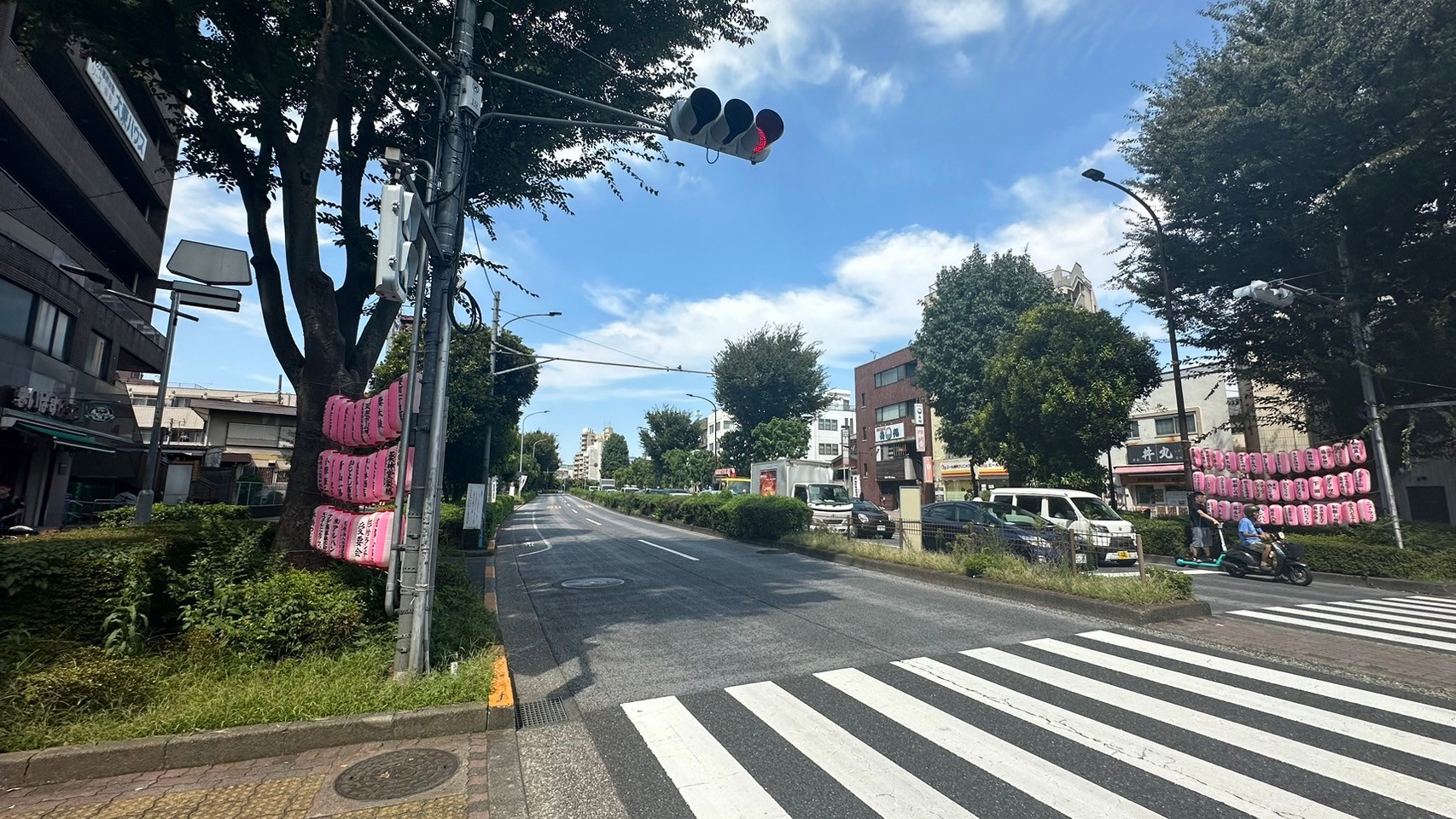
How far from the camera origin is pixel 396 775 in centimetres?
388

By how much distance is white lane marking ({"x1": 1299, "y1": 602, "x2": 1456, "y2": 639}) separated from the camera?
826 centimetres

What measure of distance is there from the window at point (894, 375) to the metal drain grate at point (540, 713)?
42.7 metres

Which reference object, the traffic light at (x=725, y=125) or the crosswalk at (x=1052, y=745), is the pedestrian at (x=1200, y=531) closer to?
the crosswalk at (x=1052, y=745)

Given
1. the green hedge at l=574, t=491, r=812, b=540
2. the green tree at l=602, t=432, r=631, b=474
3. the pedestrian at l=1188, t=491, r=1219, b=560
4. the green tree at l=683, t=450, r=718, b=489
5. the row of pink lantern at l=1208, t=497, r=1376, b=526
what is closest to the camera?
the row of pink lantern at l=1208, t=497, r=1376, b=526

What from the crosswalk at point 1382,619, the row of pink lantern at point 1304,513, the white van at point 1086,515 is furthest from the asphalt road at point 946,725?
the row of pink lantern at point 1304,513

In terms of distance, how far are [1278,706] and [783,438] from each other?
29402mm

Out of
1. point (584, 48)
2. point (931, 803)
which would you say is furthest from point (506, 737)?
point (584, 48)

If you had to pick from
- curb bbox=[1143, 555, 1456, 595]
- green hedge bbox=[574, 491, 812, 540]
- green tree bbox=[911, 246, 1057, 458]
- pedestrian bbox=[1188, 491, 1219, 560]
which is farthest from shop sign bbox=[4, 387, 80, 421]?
green tree bbox=[911, 246, 1057, 458]

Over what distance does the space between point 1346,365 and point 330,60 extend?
21.1 metres

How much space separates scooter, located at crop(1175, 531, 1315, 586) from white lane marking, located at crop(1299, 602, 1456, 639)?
9.40ft

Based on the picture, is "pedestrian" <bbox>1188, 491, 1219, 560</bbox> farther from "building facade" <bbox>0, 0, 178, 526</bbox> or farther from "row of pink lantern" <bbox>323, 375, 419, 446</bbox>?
"building facade" <bbox>0, 0, 178, 526</bbox>

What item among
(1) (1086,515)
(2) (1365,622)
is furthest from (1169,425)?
(2) (1365,622)

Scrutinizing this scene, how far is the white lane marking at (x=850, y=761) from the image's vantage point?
3.46 metres

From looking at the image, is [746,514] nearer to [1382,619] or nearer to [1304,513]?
[1304,513]
